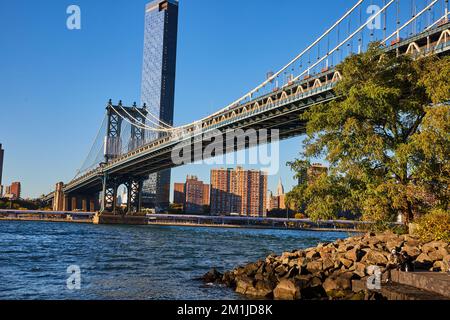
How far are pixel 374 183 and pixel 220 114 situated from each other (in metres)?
44.0

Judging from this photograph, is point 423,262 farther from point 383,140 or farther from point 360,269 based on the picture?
point 383,140

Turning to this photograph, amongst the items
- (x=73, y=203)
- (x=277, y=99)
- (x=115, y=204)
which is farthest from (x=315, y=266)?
(x=73, y=203)

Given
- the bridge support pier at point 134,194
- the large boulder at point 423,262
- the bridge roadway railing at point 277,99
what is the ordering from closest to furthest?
the large boulder at point 423,262 → the bridge roadway railing at point 277,99 → the bridge support pier at point 134,194

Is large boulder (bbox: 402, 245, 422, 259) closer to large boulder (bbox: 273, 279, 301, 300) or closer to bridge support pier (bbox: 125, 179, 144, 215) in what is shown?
large boulder (bbox: 273, 279, 301, 300)

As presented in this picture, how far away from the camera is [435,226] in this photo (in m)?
21.6

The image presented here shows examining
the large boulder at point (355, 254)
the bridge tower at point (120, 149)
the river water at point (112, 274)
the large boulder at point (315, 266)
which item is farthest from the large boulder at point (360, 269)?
the bridge tower at point (120, 149)

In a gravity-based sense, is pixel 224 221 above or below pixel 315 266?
above

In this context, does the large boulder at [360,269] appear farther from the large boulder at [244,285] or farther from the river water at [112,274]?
the river water at [112,274]

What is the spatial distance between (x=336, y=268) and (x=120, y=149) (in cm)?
10194

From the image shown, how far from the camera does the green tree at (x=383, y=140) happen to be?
23.1 meters

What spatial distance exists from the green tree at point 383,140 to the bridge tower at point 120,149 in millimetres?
84282

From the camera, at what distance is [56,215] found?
144m

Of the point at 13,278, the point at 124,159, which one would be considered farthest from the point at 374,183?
the point at 124,159

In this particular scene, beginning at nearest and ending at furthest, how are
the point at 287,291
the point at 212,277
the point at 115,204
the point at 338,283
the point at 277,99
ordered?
the point at 287,291
the point at 338,283
the point at 212,277
the point at 277,99
the point at 115,204
